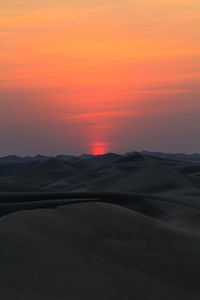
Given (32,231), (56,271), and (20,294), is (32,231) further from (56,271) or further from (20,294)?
(20,294)

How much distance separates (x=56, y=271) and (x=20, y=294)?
848 mm

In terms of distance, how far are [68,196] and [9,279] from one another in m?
8.28

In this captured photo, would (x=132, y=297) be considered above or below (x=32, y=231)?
below

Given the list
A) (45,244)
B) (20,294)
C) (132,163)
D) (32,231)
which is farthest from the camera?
(132,163)

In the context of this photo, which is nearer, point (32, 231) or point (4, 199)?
point (32, 231)

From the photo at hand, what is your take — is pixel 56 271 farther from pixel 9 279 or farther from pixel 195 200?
pixel 195 200

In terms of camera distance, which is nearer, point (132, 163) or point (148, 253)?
point (148, 253)

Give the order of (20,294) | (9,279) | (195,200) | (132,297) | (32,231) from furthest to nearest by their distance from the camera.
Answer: (195,200) < (32,231) < (132,297) < (9,279) < (20,294)

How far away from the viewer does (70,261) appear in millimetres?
5195

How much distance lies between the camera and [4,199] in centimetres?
1196

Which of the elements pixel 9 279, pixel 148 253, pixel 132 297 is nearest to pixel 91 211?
pixel 148 253

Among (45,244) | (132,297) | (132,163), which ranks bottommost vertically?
(132,297)

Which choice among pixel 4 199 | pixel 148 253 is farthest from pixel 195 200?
pixel 148 253

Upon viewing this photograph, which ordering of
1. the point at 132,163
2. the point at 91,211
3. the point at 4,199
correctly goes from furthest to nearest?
the point at 132,163, the point at 4,199, the point at 91,211
